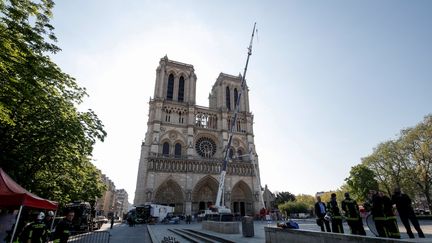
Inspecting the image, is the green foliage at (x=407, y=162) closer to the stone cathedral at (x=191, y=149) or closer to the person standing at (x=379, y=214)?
the stone cathedral at (x=191, y=149)

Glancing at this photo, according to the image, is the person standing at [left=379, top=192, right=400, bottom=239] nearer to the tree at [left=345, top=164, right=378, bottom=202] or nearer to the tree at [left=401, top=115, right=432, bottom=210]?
the tree at [left=401, top=115, right=432, bottom=210]

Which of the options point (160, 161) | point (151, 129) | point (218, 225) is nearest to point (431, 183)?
point (218, 225)

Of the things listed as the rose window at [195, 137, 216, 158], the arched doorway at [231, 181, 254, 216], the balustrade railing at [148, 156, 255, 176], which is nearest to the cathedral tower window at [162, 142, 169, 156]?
the balustrade railing at [148, 156, 255, 176]

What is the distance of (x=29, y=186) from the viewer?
1146 centimetres

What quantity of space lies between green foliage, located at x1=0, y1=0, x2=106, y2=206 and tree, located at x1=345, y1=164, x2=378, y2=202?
31429 millimetres

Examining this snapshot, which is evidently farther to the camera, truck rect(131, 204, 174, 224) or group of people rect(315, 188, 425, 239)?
truck rect(131, 204, 174, 224)

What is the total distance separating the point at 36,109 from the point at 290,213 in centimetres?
4237

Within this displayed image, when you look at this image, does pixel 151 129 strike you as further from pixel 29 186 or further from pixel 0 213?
pixel 0 213

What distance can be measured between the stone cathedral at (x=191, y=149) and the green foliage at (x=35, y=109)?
18.9 metres

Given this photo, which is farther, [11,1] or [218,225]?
[218,225]

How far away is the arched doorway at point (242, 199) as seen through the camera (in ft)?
115

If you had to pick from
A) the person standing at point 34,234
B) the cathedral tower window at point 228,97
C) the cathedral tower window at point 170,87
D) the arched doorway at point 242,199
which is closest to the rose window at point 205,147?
the arched doorway at point 242,199

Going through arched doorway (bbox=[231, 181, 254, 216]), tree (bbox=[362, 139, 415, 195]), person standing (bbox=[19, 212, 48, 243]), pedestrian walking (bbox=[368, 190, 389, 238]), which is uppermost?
tree (bbox=[362, 139, 415, 195])

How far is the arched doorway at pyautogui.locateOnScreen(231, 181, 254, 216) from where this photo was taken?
115 ft
